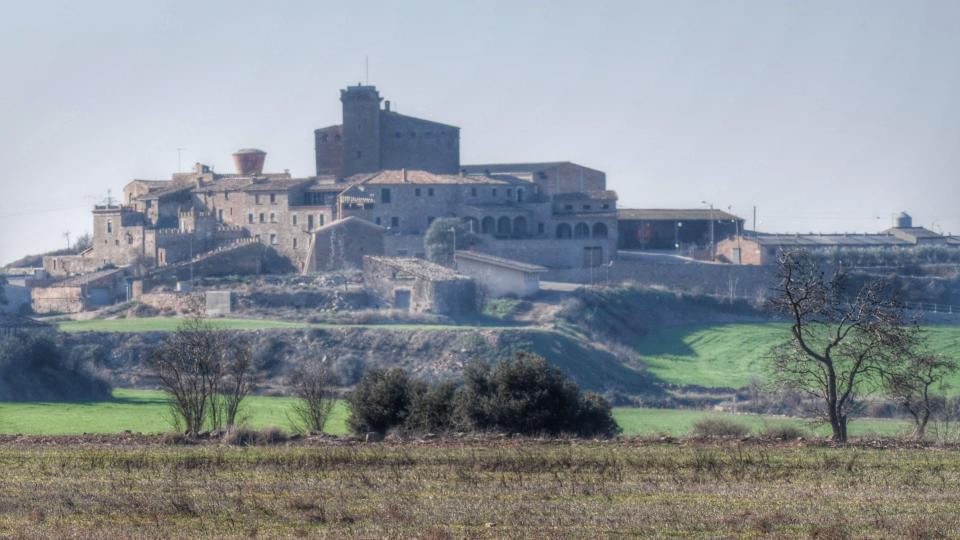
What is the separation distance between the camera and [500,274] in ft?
197

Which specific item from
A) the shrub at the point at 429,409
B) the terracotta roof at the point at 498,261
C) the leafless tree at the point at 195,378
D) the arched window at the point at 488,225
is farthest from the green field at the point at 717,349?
the shrub at the point at 429,409

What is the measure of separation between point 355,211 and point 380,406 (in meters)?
38.8

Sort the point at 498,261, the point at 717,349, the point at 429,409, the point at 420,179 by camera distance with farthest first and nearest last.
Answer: the point at 420,179, the point at 498,261, the point at 717,349, the point at 429,409

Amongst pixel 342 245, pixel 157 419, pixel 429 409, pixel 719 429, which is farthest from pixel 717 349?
pixel 429 409

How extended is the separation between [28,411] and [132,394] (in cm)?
652

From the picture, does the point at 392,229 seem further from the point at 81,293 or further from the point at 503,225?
the point at 81,293

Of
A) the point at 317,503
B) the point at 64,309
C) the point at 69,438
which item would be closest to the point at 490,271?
the point at 64,309

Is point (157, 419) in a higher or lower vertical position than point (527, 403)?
lower

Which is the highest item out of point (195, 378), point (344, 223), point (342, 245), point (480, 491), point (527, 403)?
point (344, 223)

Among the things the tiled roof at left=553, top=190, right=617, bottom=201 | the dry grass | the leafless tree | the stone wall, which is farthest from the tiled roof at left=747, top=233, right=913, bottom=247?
the dry grass

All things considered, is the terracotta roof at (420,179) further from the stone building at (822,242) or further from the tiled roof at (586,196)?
the stone building at (822,242)

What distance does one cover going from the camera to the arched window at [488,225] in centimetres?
6812

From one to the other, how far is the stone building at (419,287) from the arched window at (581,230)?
33.4 ft

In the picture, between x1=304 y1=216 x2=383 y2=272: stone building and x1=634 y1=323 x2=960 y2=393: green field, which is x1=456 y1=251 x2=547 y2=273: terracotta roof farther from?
x1=634 y1=323 x2=960 y2=393: green field
